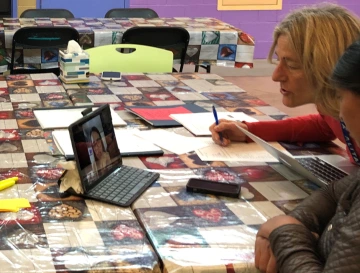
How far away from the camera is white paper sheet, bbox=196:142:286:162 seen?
5.79ft

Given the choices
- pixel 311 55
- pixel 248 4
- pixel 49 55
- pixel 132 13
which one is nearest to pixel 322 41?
pixel 311 55

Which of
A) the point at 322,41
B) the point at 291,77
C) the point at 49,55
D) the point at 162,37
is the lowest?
the point at 49,55

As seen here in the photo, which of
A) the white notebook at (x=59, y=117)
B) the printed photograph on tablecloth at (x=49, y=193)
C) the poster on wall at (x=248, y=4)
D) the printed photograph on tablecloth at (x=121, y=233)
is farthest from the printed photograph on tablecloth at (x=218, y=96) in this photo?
the poster on wall at (x=248, y=4)

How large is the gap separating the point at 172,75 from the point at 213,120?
2.43 feet

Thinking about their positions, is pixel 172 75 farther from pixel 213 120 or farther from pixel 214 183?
pixel 214 183

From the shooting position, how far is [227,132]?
1.89m

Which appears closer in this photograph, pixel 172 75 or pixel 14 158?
pixel 14 158

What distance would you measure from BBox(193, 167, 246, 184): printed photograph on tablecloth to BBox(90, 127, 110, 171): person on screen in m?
0.24

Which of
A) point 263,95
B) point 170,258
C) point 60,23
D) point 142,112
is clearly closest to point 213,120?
point 142,112

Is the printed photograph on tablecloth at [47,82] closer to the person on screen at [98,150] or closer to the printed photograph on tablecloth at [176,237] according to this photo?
the person on screen at [98,150]

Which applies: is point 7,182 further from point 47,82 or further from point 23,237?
point 47,82

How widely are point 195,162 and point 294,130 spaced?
14.7 inches

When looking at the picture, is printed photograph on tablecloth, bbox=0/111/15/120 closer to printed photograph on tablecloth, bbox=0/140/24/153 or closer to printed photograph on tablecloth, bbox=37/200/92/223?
printed photograph on tablecloth, bbox=0/140/24/153

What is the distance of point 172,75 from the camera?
9.12 ft
